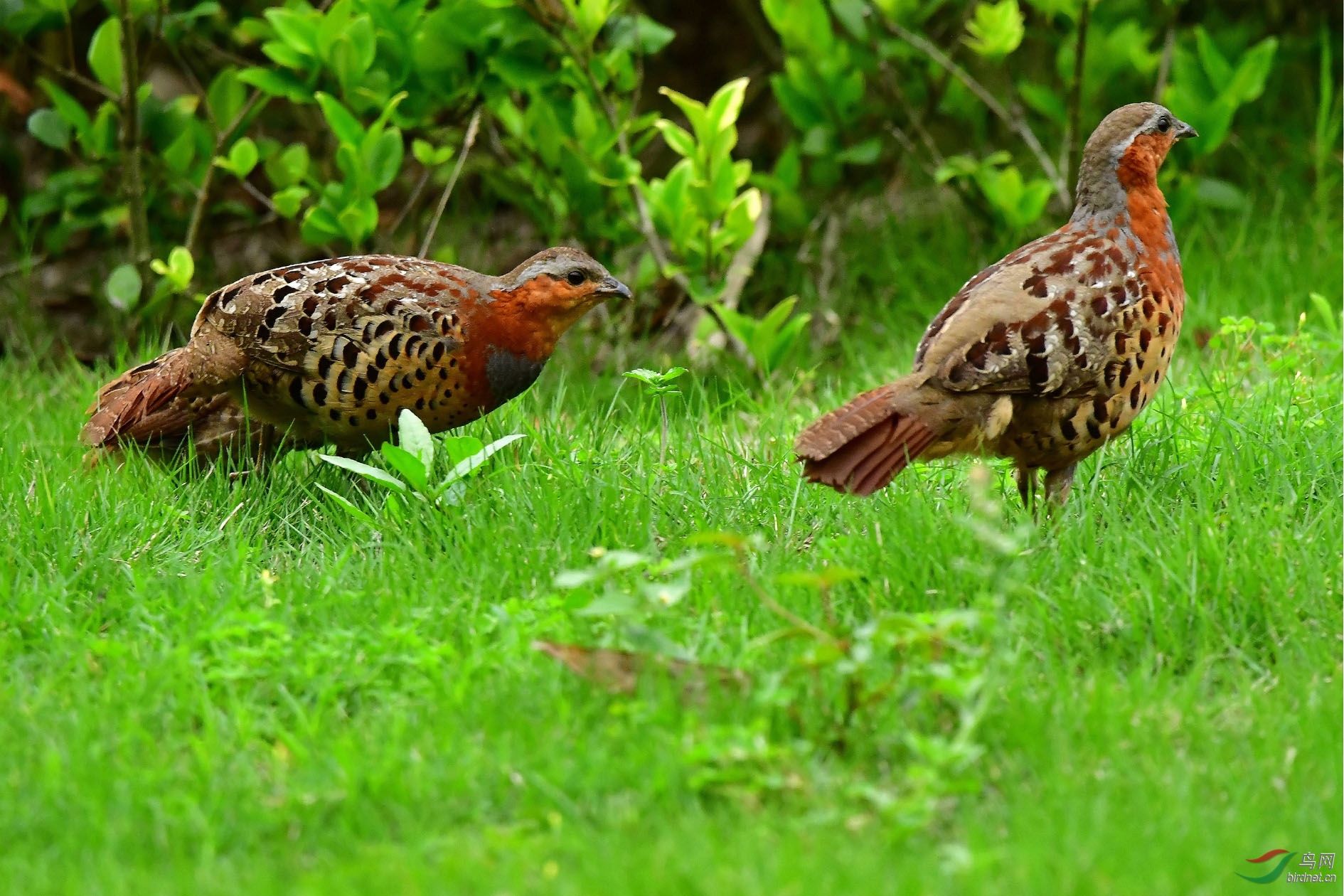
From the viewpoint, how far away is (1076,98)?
23.4 feet

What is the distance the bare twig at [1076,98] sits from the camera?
6809 mm

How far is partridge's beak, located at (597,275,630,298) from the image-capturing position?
5180 mm

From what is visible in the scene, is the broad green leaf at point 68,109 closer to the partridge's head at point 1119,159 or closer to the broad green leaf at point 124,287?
the broad green leaf at point 124,287

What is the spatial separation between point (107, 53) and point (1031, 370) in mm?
4429

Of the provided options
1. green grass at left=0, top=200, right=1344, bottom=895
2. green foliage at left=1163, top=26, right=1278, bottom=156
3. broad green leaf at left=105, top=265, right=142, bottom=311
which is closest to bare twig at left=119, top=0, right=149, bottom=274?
broad green leaf at left=105, top=265, right=142, bottom=311

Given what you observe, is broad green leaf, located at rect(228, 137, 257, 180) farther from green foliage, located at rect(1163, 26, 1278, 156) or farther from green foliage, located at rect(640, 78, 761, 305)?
green foliage, located at rect(1163, 26, 1278, 156)

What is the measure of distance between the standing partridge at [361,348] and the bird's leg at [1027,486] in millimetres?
1511

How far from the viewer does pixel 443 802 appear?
3047 mm

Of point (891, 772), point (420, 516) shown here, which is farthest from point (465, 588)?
point (891, 772)

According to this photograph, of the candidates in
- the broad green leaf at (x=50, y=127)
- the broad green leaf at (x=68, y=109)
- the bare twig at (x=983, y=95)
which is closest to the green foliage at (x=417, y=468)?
the broad green leaf at (x=68, y=109)

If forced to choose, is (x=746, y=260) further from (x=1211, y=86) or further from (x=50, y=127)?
(x=50, y=127)

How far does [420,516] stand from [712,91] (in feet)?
17.6

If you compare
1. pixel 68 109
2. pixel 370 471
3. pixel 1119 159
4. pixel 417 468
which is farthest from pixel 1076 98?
pixel 68 109

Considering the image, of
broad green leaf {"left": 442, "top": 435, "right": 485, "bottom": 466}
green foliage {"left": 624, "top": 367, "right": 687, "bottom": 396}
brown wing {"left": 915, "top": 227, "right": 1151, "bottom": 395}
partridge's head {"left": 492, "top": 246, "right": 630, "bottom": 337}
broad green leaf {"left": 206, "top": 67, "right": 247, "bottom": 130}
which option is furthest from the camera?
broad green leaf {"left": 206, "top": 67, "right": 247, "bottom": 130}
